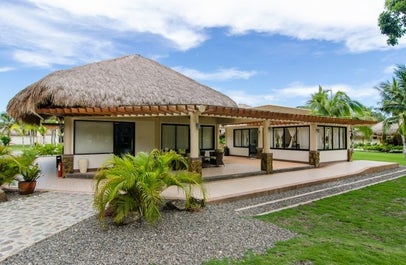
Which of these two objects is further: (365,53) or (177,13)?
(365,53)

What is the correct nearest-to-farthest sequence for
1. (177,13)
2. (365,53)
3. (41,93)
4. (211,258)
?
1. (211,258)
2. (41,93)
3. (177,13)
4. (365,53)

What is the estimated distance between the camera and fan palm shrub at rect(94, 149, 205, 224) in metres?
4.87

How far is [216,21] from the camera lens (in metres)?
17.3

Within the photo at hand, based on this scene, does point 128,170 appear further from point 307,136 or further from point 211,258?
point 307,136

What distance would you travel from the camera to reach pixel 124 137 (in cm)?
1318

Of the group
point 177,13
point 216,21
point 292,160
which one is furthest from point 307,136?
point 177,13

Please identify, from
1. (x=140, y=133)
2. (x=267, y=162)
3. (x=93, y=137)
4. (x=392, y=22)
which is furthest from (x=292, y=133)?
(x=93, y=137)

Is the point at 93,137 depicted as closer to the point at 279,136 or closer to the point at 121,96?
the point at 121,96

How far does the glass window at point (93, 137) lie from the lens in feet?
39.0

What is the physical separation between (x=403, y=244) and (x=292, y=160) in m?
11.5

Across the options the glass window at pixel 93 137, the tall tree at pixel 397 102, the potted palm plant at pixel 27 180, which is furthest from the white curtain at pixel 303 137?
the potted palm plant at pixel 27 180

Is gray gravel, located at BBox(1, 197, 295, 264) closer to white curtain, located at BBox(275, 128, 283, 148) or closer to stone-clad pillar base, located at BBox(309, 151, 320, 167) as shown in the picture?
stone-clad pillar base, located at BBox(309, 151, 320, 167)

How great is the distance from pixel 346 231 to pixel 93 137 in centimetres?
1028

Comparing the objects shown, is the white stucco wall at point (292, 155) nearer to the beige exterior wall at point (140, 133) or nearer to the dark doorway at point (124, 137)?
the beige exterior wall at point (140, 133)
